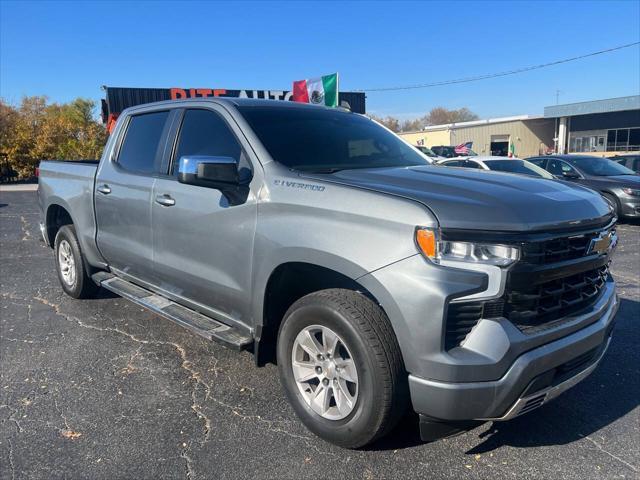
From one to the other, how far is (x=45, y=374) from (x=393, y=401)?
8.91 ft

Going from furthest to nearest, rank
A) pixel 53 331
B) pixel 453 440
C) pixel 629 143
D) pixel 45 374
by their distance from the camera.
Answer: pixel 629 143 < pixel 53 331 < pixel 45 374 < pixel 453 440

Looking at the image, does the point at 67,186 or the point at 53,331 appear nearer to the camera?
the point at 53,331

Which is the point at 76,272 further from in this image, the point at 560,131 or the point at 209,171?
the point at 560,131

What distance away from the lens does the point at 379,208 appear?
2.53m

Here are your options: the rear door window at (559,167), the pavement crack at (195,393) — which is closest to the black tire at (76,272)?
the pavement crack at (195,393)

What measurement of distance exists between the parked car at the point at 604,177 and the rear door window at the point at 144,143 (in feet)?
30.4

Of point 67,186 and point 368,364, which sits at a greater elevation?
point 67,186

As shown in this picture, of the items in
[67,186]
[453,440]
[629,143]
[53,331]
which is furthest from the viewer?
[629,143]

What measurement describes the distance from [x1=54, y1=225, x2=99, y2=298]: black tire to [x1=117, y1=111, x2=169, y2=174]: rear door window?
121cm

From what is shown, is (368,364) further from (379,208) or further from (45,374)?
(45,374)

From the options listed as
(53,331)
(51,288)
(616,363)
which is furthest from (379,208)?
(51,288)

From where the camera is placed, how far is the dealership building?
4122cm

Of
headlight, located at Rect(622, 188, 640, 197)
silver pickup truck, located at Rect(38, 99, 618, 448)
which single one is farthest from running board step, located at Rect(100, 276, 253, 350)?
headlight, located at Rect(622, 188, 640, 197)

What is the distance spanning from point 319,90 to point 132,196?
49.0 feet
